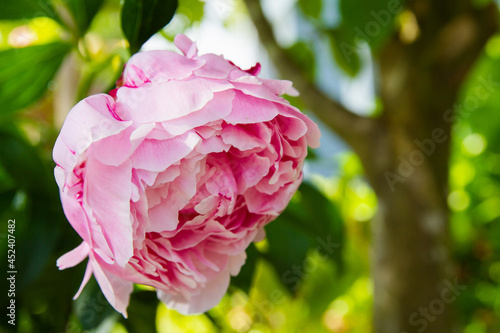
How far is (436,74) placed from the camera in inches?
23.5

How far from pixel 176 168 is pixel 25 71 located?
7.2 inches

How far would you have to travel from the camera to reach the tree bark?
565 mm

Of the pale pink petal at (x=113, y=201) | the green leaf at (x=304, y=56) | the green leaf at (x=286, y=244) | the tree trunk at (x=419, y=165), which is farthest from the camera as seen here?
the green leaf at (x=304, y=56)

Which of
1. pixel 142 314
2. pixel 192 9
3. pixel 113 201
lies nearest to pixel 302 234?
pixel 142 314

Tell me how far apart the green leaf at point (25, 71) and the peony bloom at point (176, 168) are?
0.14 m

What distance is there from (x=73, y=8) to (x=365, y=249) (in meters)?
0.79

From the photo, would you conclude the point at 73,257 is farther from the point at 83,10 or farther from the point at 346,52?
the point at 346,52

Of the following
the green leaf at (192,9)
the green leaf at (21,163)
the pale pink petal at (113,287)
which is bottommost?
the green leaf at (192,9)

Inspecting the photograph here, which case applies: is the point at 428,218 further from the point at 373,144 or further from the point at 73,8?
the point at 73,8

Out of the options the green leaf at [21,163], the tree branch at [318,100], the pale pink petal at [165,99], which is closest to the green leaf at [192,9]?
the tree branch at [318,100]

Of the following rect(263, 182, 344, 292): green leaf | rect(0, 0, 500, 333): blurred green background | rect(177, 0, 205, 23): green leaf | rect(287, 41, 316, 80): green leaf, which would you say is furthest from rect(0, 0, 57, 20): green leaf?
rect(287, 41, 316, 80): green leaf

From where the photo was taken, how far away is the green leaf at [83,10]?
30 centimetres

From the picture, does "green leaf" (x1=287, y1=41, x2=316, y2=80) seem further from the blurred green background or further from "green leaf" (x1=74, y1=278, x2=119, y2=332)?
"green leaf" (x1=74, y1=278, x2=119, y2=332)

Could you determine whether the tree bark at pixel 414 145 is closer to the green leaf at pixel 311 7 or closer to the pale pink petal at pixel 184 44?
the green leaf at pixel 311 7
